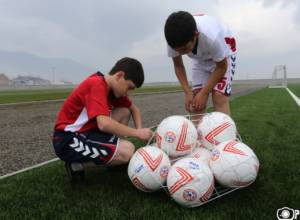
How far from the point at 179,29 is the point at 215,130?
116 cm

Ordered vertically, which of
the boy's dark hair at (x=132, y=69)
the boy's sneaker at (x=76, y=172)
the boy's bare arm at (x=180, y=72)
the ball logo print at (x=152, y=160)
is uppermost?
the boy's dark hair at (x=132, y=69)

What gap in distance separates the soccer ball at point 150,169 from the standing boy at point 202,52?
1.20 metres

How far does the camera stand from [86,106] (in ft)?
13.2

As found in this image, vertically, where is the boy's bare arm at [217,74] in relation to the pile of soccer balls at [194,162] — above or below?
above

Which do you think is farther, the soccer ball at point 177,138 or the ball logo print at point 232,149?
the soccer ball at point 177,138

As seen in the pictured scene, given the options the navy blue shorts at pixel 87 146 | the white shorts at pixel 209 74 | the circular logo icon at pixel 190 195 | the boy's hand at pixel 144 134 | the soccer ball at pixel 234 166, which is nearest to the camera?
the circular logo icon at pixel 190 195

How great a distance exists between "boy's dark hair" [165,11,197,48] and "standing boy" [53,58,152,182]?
0.46 meters

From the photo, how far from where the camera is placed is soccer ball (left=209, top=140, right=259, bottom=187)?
3535 mm

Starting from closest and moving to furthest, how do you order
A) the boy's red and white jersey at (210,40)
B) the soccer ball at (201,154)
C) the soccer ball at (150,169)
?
1. the soccer ball at (150,169)
2. the soccer ball at (201,154)
3. the boy's red and white jersey at (210,40)

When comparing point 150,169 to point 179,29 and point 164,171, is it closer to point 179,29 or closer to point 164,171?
point 164,171

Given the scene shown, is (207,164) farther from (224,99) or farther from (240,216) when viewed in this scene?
(224,99)

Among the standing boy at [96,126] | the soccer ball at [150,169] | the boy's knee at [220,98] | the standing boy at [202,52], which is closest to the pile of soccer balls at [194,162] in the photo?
the soccer ball at [150,169]

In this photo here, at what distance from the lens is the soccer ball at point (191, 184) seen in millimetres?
3365

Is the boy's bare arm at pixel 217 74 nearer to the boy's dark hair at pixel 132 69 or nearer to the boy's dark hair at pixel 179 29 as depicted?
the boy's dark hair at pixel 179 29
